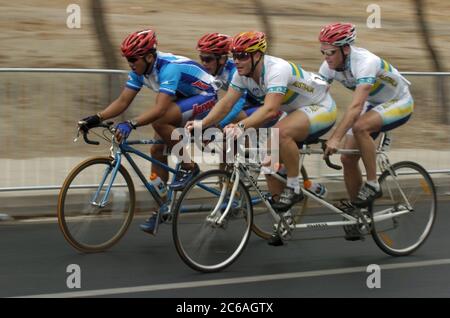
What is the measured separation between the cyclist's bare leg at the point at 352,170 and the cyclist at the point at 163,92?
1.27m

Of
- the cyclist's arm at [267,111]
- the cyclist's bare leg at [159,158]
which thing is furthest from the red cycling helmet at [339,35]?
the cyclist's bare leg at [159,158]

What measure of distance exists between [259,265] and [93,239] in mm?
1437

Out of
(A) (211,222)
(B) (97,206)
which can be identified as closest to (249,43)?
(A) (211,222)

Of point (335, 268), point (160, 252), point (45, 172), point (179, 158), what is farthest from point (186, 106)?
point (45, 172)

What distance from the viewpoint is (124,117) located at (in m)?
10.7

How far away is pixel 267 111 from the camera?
23.3ft

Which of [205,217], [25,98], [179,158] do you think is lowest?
[205,217]

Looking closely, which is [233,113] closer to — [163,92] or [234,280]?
[163,92]

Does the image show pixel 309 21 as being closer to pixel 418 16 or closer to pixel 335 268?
pixel 418 16

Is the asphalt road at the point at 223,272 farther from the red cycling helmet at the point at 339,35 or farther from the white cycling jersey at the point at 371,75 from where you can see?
the red cycling helmet at the point at 339,35

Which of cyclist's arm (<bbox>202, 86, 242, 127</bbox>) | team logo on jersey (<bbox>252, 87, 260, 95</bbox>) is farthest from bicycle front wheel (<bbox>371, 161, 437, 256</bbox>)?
cyclist's arm (<bbox>202, 86, 242, 127</bbox>)

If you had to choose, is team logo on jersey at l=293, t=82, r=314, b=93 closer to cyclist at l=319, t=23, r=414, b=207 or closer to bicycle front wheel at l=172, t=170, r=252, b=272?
cyclist at l=319, t=23, r=414, b=207

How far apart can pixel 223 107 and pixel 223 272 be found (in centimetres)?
133

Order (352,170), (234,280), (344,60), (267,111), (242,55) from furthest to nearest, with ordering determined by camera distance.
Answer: (352,170) < (344,60) < (242,55) < (267,111) < (234,280)
